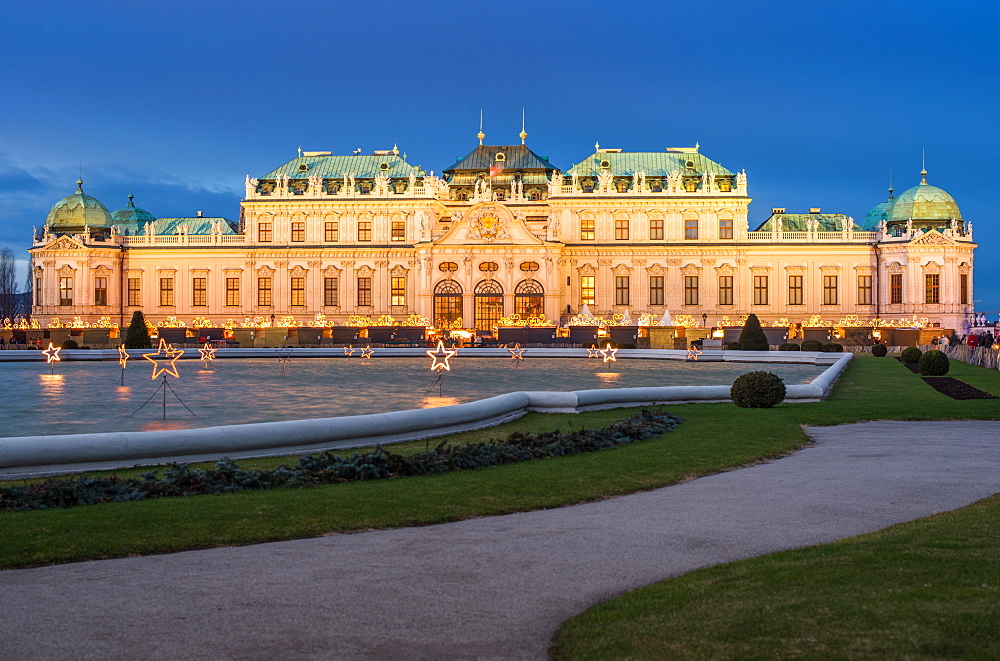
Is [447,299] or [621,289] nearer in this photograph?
[447,299]

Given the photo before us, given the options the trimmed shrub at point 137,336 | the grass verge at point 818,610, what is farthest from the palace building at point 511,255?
the grass verge at point 818,610

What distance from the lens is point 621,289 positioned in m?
76.6

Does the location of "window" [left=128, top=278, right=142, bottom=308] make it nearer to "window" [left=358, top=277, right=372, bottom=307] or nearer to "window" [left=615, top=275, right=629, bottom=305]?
"window" [left=358, top=277, right=372, bottom=307]

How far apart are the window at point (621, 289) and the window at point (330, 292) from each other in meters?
22.5

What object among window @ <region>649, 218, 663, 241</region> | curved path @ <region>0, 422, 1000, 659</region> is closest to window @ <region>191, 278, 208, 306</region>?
window @ <region>649, 218, 663, 241</region>

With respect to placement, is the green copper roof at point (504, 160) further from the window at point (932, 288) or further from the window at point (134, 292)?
the window at point (932, 288)

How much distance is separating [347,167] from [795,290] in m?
37.6

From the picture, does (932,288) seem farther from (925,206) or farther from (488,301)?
(488,301)

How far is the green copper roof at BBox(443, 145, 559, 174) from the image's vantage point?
8312 cm

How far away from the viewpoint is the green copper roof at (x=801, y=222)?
258 ft

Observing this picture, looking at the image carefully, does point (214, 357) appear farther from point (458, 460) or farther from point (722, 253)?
point (722, 253)

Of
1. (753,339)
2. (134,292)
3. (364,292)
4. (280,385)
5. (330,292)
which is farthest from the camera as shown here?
(134,292)

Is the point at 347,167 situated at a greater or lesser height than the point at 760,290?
greater

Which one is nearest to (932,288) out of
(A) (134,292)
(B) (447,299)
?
(B) (447,299)
